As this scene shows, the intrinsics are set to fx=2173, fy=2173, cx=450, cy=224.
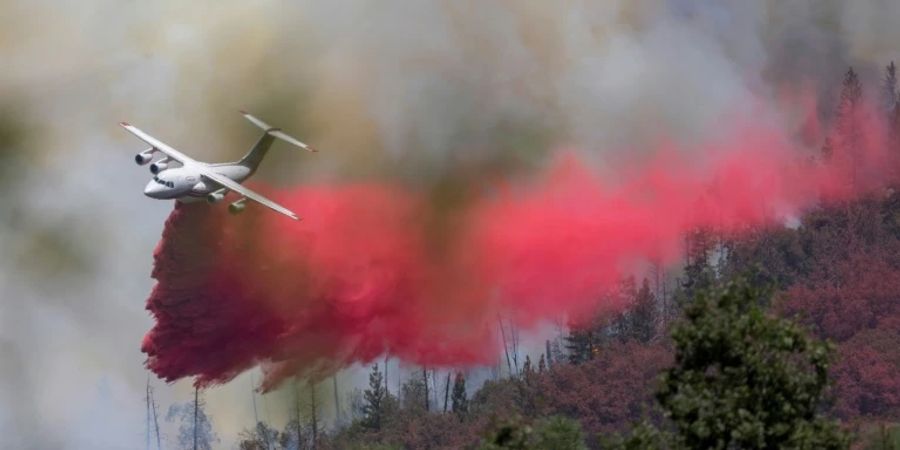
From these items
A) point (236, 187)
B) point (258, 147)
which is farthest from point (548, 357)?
point (236, 187)

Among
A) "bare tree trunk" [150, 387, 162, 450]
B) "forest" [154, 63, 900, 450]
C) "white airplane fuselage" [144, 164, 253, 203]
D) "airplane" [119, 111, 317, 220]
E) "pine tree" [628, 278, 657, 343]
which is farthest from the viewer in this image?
"pine tree" [628, 278, 657, 343]

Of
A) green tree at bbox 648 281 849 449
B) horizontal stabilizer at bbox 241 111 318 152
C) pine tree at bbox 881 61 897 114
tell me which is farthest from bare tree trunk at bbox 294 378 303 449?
green tree at bbox 648 281 849 449

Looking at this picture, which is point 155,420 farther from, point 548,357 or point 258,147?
point 548,357

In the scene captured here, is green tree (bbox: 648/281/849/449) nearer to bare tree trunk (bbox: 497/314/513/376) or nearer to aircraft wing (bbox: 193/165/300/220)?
aircraft wing (bbox: 193/165/300/220)

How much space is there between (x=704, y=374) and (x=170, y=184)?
2830 cm

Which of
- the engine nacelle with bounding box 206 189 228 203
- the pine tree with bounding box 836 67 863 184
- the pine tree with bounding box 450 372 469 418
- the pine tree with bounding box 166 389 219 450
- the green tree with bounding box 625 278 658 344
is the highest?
the pine tree with bounding box 836 67 863 184

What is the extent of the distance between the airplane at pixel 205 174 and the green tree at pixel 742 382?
27.7 m

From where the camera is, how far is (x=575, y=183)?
7356 cm

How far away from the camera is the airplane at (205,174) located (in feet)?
201

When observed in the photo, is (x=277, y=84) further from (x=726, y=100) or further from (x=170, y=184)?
(x=726, y=100)

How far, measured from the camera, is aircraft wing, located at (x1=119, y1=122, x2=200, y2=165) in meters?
64.5

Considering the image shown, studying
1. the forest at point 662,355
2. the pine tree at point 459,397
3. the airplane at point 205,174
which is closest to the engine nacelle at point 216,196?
the airplane at point 205,174

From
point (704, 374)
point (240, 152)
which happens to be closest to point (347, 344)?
point (240, 152)

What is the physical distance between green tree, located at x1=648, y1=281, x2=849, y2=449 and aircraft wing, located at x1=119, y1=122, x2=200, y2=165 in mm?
30679
